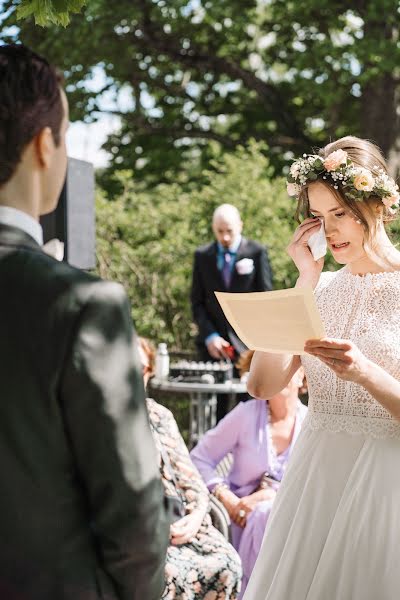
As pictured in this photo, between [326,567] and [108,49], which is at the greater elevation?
[108,49]

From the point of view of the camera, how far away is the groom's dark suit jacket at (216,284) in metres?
7.96

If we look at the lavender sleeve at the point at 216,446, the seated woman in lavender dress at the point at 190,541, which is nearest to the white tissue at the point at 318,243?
the seated woman in lavender dress at the point at 190,541

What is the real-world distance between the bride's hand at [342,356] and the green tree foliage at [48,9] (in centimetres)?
139

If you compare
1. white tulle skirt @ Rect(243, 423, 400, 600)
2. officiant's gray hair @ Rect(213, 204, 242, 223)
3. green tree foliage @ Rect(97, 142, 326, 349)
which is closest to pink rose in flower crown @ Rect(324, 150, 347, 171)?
white tulle skirt @ Rect(243, 423, 400, 600)

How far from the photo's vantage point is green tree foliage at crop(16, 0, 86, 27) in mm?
2930

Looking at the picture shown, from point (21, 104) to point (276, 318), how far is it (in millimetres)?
1215

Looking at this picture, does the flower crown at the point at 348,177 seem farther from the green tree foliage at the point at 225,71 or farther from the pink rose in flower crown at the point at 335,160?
the green tree foliage at the point at 225,71

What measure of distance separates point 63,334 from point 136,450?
0.73ft

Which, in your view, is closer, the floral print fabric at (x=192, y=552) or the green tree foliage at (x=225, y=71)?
the floral print fabric at (x=192, y=552)

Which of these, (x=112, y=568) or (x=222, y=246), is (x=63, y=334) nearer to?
(x=112, y=568)

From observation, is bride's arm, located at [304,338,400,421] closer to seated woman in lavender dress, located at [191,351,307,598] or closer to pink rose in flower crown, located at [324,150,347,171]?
pink rose in flower crown, located at [324,150,347,171]

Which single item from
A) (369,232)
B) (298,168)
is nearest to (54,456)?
(369,232)

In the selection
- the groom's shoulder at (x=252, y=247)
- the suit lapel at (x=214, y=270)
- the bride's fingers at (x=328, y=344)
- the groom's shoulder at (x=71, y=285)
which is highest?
the groom's shoulder at (x=71, y=285)

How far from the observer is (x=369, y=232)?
2.80m
